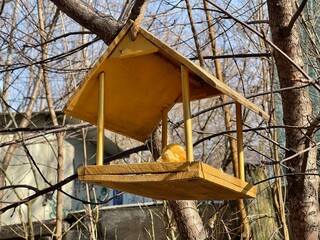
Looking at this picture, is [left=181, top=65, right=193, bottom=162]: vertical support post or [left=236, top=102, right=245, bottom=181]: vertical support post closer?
[left=181, top=65, right=193, bottom=162]: vertical support post

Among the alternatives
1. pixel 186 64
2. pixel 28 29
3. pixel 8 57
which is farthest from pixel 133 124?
pixel 28 29

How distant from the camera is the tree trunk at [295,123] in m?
2.35

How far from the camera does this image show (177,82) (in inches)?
82.8

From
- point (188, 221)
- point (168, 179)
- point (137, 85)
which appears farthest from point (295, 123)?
point (168, 179)

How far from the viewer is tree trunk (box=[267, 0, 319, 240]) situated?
235cm

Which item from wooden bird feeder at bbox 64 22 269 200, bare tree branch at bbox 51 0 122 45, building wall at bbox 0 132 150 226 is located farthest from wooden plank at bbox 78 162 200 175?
building wall at bbox 0 132 150 226

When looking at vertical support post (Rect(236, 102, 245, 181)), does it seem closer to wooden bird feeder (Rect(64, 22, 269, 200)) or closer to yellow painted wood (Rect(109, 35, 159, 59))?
wooden bird feeder (Rect(64, 22, 269, 200))

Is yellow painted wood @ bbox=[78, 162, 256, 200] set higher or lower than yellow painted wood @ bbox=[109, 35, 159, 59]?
lower

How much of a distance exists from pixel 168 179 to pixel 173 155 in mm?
197

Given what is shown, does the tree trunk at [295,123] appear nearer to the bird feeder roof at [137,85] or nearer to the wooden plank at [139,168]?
the bird feeder roof at [137,85]

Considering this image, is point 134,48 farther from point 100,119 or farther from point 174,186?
point 174,186

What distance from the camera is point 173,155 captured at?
1.76 metres

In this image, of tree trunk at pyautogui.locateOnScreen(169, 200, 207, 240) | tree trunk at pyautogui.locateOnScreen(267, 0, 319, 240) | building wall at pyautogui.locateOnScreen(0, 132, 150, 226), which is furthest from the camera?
building wall at pyautogui.locateOnScreen(0, 132, 150, 226)

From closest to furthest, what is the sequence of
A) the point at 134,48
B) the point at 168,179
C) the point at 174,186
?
the point at 168,179 < the point at 174,186 < the point at 134,48
